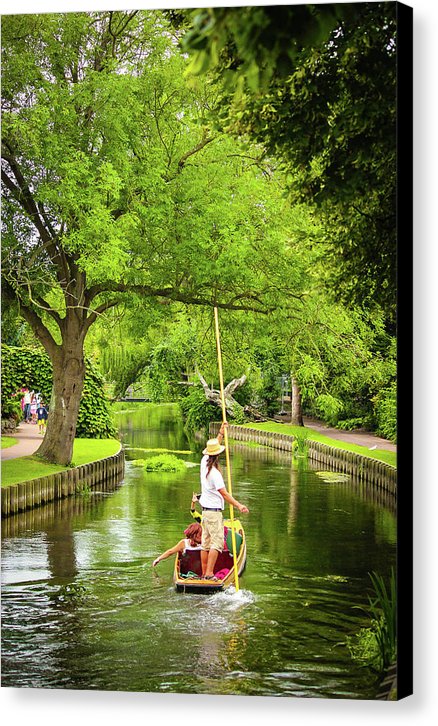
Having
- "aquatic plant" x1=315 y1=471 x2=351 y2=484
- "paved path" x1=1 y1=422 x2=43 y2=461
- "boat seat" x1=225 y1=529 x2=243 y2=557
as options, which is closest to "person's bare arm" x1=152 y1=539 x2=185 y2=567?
"boat seat" x1=225 y1=529 x2=243 y2=557

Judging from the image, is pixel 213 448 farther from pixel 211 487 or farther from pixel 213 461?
pixel 211 487

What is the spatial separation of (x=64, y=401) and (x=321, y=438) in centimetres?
178

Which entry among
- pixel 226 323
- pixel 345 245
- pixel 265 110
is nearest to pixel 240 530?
pixel 226 323

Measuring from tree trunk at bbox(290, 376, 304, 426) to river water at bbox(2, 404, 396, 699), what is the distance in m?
0.23

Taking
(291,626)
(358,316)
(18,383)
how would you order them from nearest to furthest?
(291,626) → (358,316) → (18,383)

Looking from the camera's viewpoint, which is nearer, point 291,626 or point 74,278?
point 291,626

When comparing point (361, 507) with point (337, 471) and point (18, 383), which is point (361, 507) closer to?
point (337, 471)

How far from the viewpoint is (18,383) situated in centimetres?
667

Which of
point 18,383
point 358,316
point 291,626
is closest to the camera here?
point 291,626

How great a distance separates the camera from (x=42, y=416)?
6953 millimetres

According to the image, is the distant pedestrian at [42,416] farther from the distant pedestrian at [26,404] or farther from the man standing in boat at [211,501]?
the man standing in boat at [211,501]

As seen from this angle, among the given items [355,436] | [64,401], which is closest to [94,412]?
[64,401]

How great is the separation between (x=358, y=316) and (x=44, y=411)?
2.12m

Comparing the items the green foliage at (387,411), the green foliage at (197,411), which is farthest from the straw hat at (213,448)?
the green foliage at (387,411)
